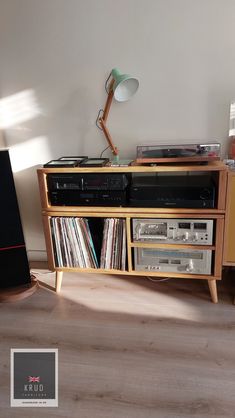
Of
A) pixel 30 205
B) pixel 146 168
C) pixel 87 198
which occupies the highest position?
pixel 146 168

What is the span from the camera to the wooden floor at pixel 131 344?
111 centimetres

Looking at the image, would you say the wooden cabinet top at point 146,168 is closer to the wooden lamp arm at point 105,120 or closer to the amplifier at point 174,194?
the amplifier at point 174,194

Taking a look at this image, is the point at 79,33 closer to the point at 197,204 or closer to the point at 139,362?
the point at 197,204

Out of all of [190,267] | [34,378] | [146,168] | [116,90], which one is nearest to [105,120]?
[116,90]

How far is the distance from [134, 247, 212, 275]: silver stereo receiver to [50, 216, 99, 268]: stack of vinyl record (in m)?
0.28

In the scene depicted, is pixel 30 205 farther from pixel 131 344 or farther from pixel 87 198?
pixel 131 344

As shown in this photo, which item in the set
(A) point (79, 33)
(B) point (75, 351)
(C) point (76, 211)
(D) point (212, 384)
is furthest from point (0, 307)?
(A) point (79, 33)

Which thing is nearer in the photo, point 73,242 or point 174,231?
point 174,231

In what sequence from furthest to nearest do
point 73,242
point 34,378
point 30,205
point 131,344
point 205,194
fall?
point 30,205
point 73,242
point 205,194
point 131,344
point 34,378

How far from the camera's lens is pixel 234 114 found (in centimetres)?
165

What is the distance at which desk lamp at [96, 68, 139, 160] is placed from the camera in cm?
153

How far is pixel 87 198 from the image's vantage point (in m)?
1.61

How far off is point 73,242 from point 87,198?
0.28 metres

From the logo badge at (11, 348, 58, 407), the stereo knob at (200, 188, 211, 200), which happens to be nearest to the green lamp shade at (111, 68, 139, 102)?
the stereo knob at (200, 188, 211, 200)
